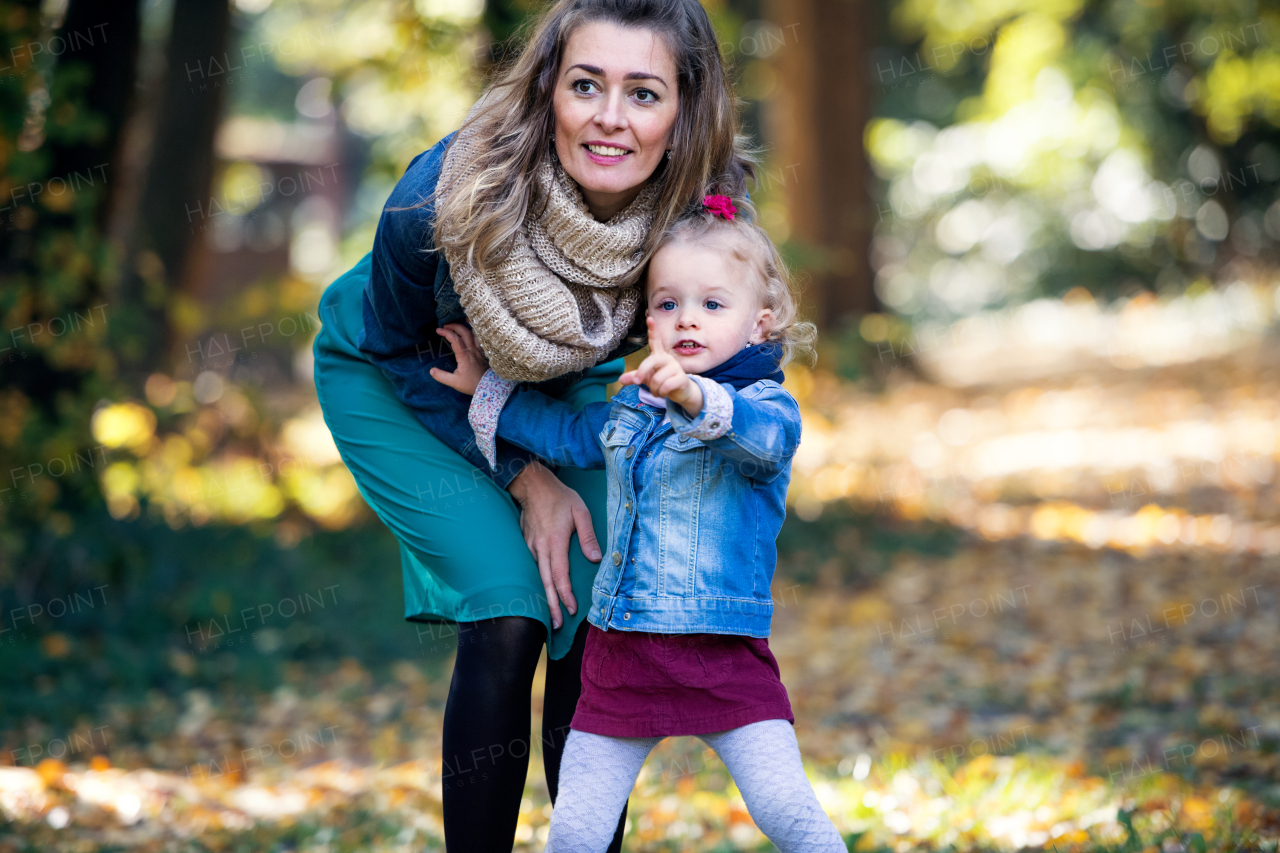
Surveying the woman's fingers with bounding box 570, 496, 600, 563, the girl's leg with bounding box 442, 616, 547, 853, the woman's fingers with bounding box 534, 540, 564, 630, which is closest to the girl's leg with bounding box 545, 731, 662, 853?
the girl's leg with bounding box 442, 616, 547, 853

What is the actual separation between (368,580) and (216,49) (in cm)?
442

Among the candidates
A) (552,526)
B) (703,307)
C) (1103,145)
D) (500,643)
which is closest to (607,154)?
(703,307)

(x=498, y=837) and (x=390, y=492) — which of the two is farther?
(x=390, y=492)

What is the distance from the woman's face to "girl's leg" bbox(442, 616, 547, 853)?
89 centimetres

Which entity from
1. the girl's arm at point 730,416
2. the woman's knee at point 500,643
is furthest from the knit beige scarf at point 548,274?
the woman's knee at point 500,643

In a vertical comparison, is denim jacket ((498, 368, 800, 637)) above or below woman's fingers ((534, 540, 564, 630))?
above

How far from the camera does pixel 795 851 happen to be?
205cm

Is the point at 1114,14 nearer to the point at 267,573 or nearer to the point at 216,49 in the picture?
the point at 216,49

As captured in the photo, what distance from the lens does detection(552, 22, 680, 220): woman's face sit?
2.21 meters

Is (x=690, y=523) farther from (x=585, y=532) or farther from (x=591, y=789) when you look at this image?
(x=591, y=789)

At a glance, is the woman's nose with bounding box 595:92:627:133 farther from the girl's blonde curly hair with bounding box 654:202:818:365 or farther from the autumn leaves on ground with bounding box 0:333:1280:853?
the autumn leaves on ground with bounding box 0:333:1280:853

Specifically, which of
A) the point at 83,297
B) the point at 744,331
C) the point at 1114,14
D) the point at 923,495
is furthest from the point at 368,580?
the point at 1114,14

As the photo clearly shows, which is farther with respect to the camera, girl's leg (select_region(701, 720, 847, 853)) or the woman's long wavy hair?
the woman's long wavy hair

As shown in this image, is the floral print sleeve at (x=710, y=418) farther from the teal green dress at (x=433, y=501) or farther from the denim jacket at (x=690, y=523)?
the teal green dress at (x=433, y=501)
